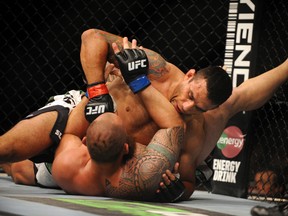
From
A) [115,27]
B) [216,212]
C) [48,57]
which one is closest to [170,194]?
[216,212]

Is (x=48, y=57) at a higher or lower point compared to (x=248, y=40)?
higher

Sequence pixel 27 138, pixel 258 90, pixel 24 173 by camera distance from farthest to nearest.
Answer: pixel 24 173 → pixel 258 90 → pixel 27 138

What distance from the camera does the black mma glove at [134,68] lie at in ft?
9.25

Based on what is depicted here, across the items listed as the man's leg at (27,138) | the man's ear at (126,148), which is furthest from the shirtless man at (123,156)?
the man's leg at (27,138)

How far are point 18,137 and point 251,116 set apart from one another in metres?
1.44

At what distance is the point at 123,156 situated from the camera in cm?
276

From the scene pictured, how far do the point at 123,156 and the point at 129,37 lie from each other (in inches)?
75.3

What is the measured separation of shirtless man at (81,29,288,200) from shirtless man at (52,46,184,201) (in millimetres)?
96

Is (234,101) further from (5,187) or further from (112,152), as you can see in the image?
(5,187)

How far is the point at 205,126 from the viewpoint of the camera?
10.2ft

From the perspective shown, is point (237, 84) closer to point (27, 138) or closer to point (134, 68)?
point (134, 68)

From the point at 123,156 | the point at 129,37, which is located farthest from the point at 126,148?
the point at 129,37

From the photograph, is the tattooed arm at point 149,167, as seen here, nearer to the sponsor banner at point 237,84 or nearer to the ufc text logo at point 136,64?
the ufc text logo at point 136,64

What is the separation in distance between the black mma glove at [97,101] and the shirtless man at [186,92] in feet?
0.14
